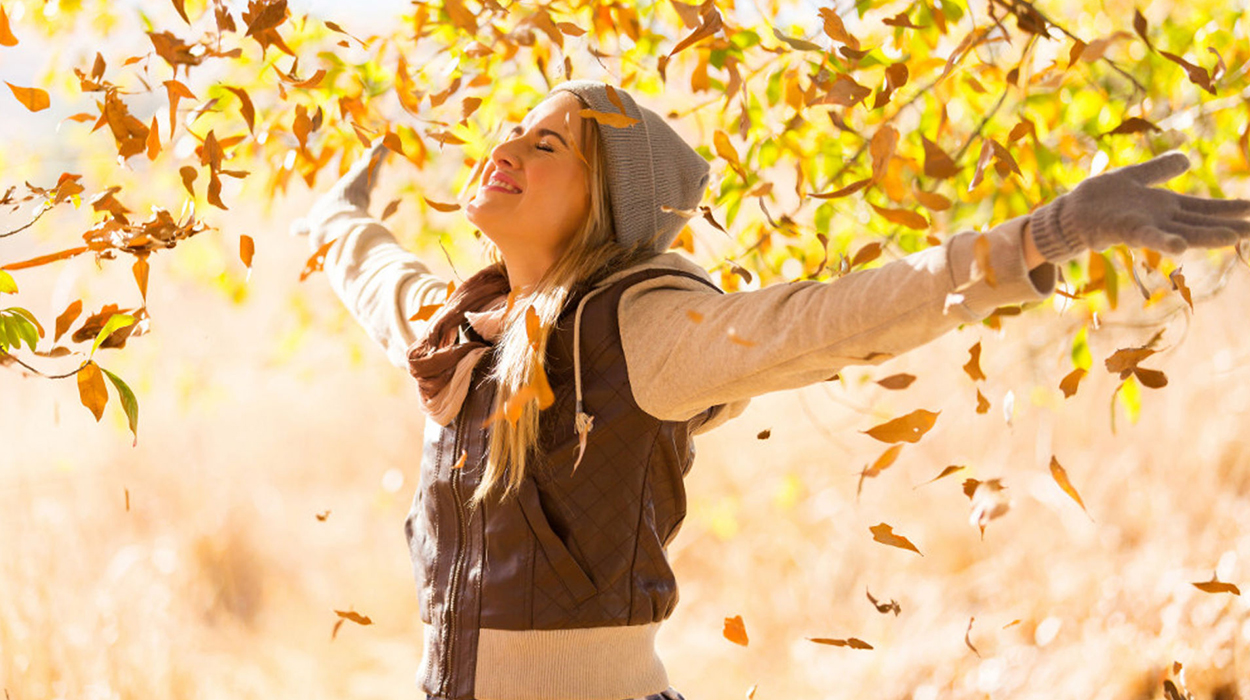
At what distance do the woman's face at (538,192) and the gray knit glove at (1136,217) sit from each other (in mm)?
658

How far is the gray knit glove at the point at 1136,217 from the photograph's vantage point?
2.88 feet

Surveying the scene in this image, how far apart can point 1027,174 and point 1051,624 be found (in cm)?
167

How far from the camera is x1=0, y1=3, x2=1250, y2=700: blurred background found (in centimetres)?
318

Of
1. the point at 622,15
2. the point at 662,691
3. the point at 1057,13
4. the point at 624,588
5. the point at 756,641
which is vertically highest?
the point at 1057,13

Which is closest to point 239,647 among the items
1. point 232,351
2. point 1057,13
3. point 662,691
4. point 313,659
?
point 313,659

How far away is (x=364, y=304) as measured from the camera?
1.78 metres

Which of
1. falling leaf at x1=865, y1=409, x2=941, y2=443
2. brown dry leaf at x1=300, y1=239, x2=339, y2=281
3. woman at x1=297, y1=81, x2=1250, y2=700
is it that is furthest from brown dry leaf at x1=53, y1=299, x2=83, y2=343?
falling leaf at x1=865, y1=409, x2=941, y2=443

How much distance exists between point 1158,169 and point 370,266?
46.5 inches

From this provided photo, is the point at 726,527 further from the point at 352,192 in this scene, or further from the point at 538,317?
the point at 538,317

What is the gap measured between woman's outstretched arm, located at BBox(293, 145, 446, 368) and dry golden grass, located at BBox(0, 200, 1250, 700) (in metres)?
1.02

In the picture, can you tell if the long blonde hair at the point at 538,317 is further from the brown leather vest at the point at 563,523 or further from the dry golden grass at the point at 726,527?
the dry golden grass at the point at 726,527

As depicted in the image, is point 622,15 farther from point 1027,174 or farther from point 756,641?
point 756,641

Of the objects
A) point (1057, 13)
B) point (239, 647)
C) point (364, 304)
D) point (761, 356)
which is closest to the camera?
point (761, 356)

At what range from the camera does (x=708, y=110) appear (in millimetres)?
2432
